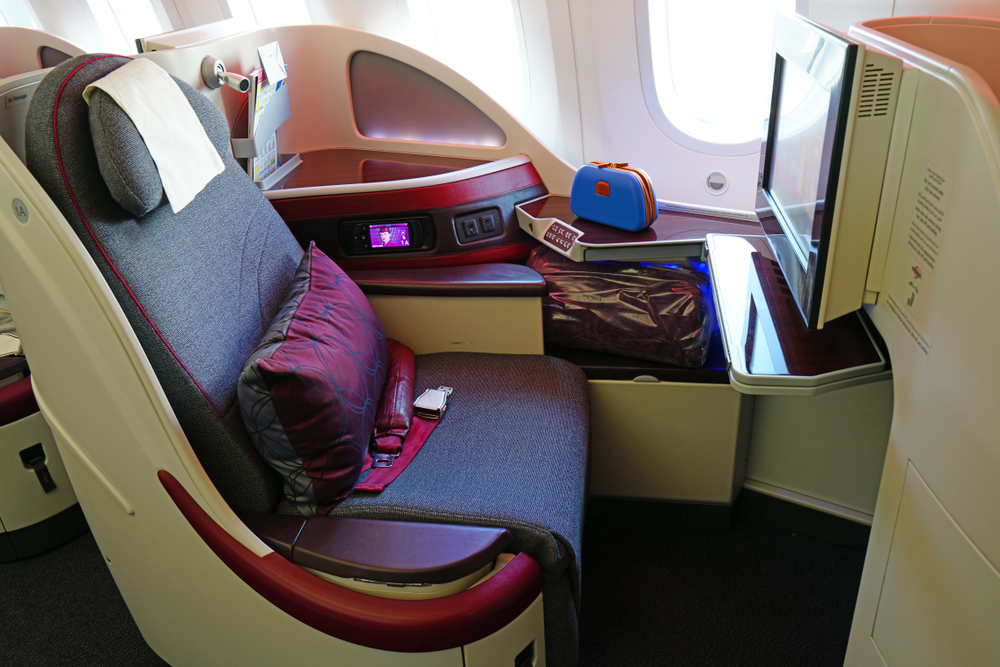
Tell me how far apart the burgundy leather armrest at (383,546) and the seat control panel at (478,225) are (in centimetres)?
107

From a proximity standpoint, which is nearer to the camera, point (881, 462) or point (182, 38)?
point (881, 462)

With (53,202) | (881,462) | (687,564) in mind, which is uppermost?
(53,202)

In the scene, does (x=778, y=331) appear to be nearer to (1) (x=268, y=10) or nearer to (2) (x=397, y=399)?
(2) (x=397, y=399)

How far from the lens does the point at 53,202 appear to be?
113cm

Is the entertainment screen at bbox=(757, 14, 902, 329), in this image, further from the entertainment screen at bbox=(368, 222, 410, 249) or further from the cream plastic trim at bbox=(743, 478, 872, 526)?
the entertainment screen at bbox=(368, 222, 410, 249)

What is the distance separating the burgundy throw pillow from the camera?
127cm

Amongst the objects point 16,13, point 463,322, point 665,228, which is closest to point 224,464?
point 463,322

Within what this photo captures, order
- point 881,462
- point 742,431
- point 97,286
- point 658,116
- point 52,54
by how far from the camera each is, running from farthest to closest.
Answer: point 52,54, point 658,116, point 742,431, point 881,462, point 97,286

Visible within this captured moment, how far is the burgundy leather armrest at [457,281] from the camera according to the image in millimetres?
1873

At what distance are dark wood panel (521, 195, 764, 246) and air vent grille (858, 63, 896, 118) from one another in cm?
88

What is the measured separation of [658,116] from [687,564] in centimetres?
148

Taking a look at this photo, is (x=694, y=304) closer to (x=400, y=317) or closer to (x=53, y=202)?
(x=400, y=317)

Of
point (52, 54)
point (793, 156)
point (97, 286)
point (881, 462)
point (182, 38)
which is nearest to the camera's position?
point (97, 286)

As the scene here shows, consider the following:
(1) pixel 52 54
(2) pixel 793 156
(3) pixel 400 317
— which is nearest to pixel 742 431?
(2) pixel 793 156
